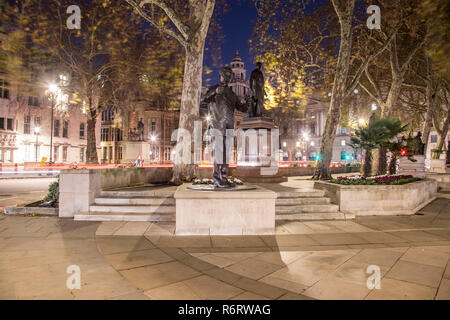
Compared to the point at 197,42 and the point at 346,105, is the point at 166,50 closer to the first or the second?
the point at 197,42

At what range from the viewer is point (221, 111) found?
6.18m

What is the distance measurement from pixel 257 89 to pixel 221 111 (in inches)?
241

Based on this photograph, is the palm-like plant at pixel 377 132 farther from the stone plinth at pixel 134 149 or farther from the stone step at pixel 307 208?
the stone plinth at pixel 134 149

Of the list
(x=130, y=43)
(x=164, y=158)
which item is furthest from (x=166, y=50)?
(x=164, y=158)

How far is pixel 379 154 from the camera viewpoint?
15477 millimetres

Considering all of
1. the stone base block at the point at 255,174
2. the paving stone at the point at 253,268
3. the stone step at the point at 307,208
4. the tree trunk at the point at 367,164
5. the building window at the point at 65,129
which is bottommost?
the paving stone at the point at 253,268

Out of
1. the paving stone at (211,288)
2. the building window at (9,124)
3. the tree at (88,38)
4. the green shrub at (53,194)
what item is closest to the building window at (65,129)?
the building window at (9,124)

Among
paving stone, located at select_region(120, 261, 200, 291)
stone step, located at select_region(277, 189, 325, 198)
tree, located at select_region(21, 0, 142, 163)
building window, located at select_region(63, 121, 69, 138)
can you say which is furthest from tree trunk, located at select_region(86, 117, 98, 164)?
paving stone, located at select_region(120, 261, 200, 291)

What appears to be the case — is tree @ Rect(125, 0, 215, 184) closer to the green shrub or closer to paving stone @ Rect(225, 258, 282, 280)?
the green shrub

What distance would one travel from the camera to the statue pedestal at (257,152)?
38.8 ft

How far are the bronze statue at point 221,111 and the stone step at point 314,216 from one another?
2.04 m

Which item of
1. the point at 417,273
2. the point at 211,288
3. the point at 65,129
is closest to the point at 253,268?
the point at 211,288

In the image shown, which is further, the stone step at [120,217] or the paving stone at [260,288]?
the stone step at [120,217]

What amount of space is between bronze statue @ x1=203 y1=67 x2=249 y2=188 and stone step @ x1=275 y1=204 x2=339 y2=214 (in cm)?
209
